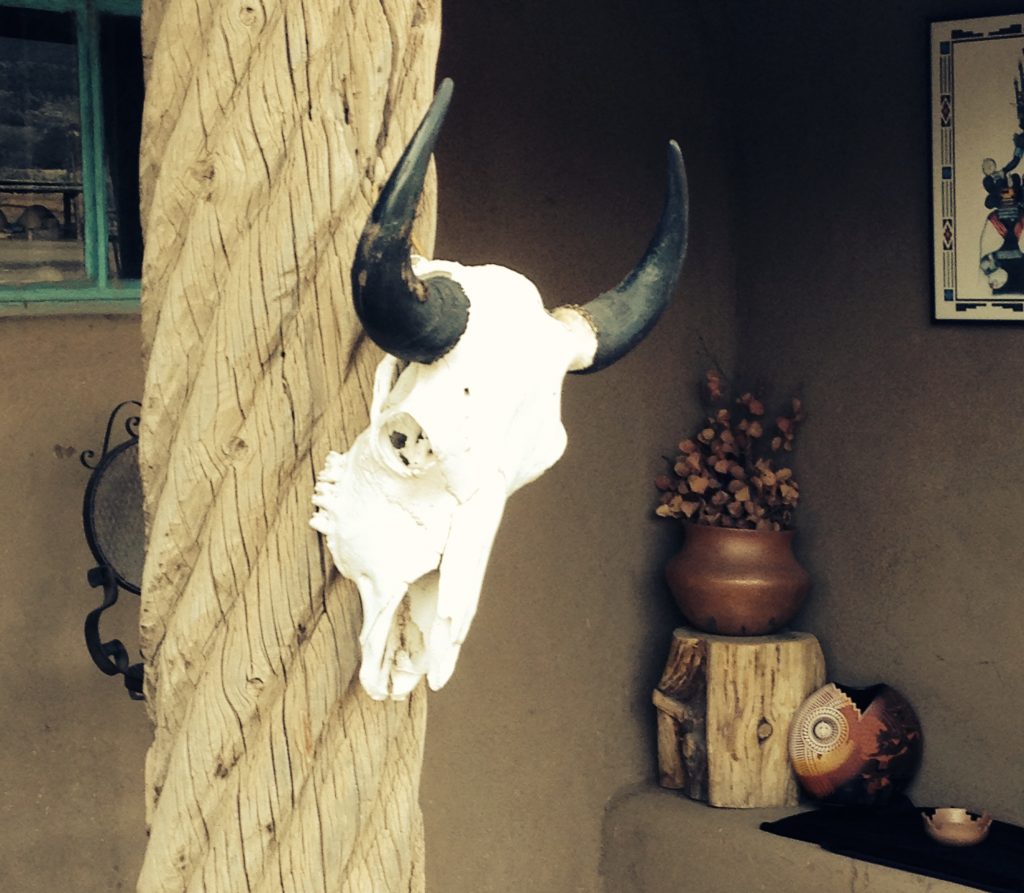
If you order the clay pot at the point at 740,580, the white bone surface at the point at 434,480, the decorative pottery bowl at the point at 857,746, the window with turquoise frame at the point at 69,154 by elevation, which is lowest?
the decorative pottery bowl at the point at 857,746

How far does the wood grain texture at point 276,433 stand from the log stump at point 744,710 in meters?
2.67

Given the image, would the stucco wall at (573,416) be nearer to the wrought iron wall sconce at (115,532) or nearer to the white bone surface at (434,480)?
the wrought iron wall sconce at (115,532)

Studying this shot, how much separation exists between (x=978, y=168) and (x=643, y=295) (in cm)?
259

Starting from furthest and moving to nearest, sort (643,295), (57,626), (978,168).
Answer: (978,168), (57,626), (643,295)

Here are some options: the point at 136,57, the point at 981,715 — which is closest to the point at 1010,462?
the point at 981,715

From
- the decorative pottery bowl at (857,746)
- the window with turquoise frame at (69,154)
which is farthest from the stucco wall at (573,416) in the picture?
the window with turquoise frame at (69,154)

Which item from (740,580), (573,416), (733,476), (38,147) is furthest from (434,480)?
(733,476)

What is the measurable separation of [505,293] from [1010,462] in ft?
8.88

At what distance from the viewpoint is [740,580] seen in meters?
3.91

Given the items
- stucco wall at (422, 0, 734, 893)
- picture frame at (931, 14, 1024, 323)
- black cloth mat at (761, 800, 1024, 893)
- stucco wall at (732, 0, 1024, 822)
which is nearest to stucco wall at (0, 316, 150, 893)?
stucco wall at (422, 0, 734, 893)

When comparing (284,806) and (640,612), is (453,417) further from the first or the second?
(640,612)

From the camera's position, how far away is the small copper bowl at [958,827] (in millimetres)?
3596

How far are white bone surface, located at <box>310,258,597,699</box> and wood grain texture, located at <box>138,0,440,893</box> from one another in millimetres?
46

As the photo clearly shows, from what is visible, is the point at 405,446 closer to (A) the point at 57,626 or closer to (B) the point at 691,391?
(A) the point at 57,626
